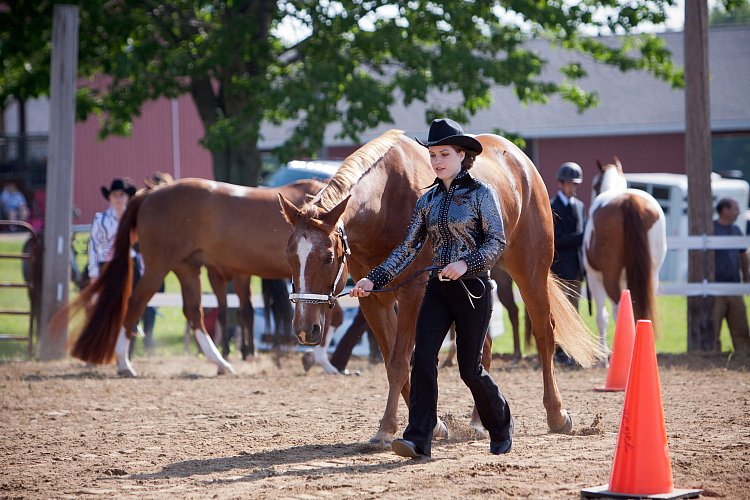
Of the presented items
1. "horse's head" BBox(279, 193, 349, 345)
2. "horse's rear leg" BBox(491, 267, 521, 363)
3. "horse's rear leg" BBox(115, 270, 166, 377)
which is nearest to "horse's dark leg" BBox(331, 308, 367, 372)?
"horse's rear leg" BBox(491, 267, 521, 363)

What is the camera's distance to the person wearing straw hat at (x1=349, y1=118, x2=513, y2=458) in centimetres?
505

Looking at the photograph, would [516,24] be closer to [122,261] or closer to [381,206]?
[122,261]

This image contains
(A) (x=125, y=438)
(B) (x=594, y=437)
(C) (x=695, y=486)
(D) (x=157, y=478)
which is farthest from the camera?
(A) (x=125, y=438)

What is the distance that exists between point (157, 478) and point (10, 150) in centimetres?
3453

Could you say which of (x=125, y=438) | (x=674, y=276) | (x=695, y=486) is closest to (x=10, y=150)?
(x=674, y=276)

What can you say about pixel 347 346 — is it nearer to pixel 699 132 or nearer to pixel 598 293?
pixel 598 293

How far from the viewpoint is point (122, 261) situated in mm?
10242

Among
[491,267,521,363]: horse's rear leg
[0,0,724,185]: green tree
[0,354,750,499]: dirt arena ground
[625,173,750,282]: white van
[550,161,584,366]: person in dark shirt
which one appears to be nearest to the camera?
[0,354,750,499]: dirt arena ground

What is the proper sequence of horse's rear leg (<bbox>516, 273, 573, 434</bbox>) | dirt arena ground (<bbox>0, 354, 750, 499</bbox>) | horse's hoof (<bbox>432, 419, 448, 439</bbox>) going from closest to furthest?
dirt arena ground (<bbox>0, 354, 750, 499</bbox>) → horse's hoof (<bbox>432, 419, 448, 439</bbox>) → horse's rear leg (<bbox>516, 273, 573, 434</bbox>)

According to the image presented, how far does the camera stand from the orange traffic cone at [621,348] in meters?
8.11

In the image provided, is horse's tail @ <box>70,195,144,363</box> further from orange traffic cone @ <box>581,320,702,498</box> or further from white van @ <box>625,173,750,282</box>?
white van @ <box>625,173,750,282</box>

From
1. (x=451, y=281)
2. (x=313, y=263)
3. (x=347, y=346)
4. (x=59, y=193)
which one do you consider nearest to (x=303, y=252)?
(x=313, y=263)

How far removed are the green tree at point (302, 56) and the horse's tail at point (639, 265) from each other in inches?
156

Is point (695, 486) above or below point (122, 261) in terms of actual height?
below
